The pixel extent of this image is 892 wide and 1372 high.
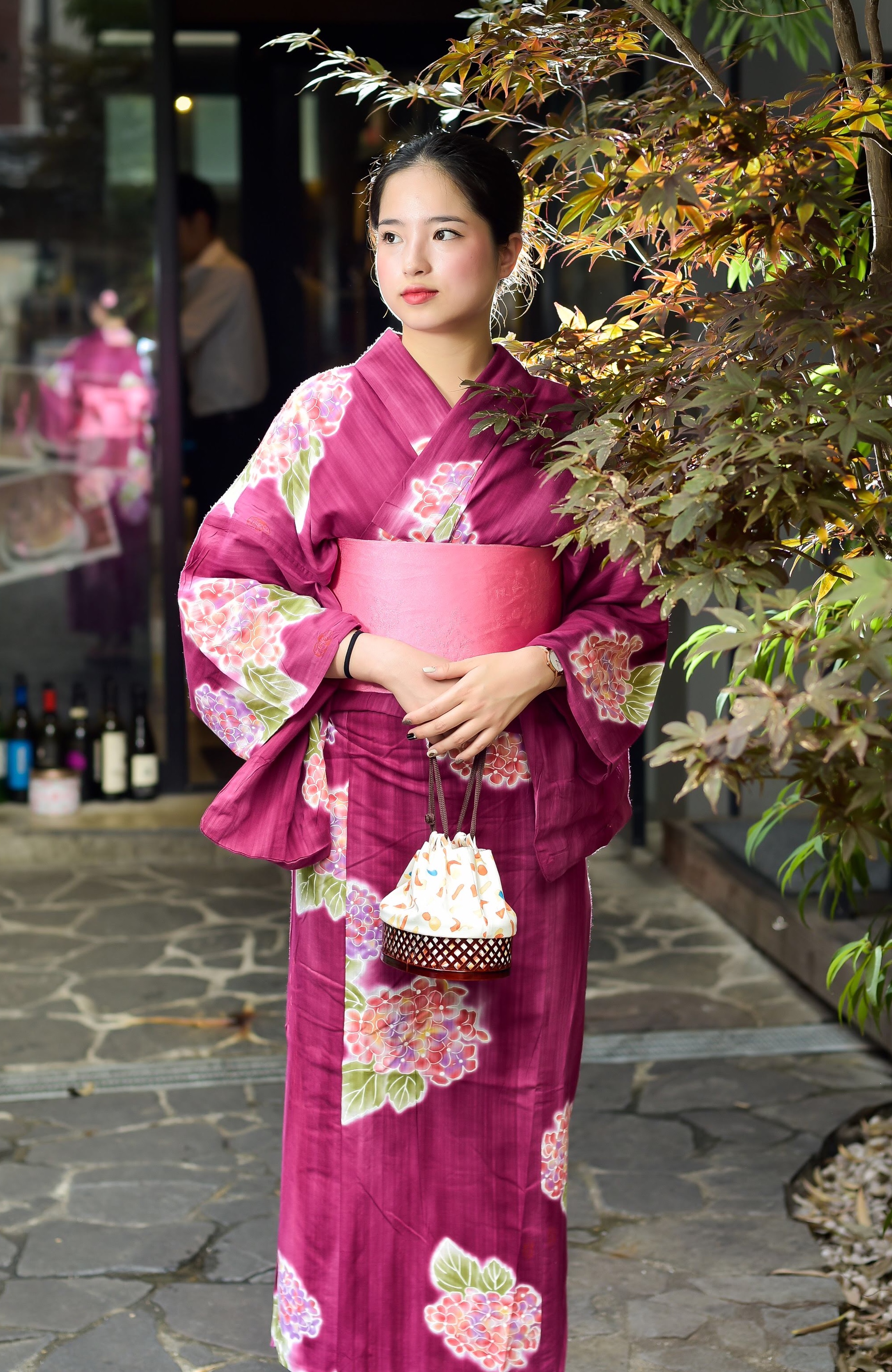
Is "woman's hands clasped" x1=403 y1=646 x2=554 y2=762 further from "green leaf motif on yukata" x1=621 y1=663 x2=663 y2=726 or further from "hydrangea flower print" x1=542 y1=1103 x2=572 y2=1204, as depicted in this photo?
"hydrangea flower print" x1=542 y1=1103 x2=572 y2=1204

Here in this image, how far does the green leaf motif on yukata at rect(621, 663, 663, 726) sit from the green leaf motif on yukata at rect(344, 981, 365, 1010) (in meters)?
0.56

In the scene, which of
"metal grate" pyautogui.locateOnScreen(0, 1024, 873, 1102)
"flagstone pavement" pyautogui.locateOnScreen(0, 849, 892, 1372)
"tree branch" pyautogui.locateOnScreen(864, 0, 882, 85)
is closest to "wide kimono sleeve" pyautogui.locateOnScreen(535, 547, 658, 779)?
"tree branch" pyautogui.locateOnScreen(864, 0, 882, 85)

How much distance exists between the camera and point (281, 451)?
2.21 meters

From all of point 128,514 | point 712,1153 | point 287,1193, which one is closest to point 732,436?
point 287,1193

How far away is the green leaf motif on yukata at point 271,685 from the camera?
2.18m

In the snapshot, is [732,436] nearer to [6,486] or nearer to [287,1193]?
[287,1193]

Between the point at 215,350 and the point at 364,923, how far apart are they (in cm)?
472

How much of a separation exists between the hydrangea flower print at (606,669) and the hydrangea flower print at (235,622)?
1.40 feet

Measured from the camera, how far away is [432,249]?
214 centimetres

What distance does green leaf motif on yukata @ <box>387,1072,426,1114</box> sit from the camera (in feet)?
7.36

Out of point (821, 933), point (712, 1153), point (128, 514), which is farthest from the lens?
point (128, 514)

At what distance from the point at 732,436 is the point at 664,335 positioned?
46 cm

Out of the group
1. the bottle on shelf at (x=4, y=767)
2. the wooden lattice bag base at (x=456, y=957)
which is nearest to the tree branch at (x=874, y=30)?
the wooden lattice bag base at (x=456, y=957)

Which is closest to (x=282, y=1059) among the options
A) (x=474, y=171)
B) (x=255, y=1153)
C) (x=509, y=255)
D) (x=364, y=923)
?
(x=255, y=1153)
